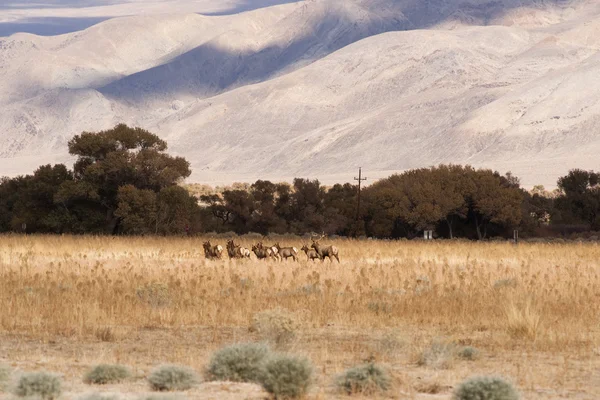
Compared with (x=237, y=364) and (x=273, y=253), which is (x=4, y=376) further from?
(x=273, y=253)

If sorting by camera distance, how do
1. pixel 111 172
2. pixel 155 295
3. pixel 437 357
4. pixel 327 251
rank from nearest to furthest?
pixel 437 357
pixel 155 295
pixel 327 251
pixel 111 172

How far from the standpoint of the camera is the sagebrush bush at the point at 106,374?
11.5m

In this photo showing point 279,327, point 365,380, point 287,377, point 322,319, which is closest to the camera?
point 287,377

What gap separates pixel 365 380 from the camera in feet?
36.5

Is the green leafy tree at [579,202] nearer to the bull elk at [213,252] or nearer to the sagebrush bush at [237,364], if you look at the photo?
the bull elk at [213,252]

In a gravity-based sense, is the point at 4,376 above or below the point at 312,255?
below

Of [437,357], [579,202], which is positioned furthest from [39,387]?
[579,202]

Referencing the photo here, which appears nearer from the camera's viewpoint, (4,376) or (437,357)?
(4,376)

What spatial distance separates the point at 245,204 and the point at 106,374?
4439 centimetres

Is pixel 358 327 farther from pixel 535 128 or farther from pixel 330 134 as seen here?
pixel 330 134

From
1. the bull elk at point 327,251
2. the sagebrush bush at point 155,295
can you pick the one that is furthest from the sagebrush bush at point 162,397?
the bull elk at point 327,251

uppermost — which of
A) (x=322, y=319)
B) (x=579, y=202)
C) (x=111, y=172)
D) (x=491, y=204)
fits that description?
(x=111, y=172)

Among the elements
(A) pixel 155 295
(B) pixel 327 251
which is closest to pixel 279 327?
(A) pixel 155 295

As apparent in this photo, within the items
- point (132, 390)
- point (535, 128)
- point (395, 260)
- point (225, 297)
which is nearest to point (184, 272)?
point (225, 297)
